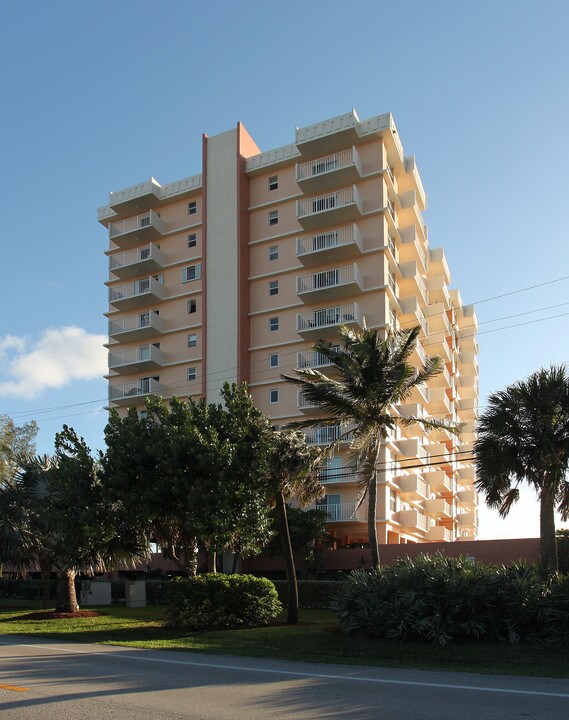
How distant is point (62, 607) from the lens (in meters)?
31.8

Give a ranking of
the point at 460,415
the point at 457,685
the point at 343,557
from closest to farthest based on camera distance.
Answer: the point at 457,685 < the point at 343,557 < the point at 460,415

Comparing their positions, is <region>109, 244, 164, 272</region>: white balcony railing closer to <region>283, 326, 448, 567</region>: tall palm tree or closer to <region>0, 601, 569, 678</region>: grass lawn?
<region>283, 326, 448, 567</region>: tall palm tree

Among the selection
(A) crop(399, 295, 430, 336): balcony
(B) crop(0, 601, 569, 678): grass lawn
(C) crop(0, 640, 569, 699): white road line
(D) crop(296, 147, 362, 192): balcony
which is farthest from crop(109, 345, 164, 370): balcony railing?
(C) crop(0, 640, 569, 699): white road line

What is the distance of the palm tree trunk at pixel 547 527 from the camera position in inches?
930

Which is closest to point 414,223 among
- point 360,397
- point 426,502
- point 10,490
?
point 426,502

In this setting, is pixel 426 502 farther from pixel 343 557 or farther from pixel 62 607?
pixel 62 607

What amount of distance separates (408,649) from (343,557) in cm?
2708

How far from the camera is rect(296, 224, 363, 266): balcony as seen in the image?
48.8 m

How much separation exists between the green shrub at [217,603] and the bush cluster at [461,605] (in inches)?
201

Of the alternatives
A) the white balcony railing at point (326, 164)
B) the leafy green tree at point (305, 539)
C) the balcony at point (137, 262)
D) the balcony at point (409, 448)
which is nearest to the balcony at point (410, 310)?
the balcony at point (409, 448)

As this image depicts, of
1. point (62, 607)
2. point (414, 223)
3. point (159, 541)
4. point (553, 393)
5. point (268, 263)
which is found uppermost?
point (414, 223)

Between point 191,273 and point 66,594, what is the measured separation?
98.2 feet

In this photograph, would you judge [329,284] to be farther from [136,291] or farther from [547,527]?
[547,527]

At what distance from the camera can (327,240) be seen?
50.0 metres
